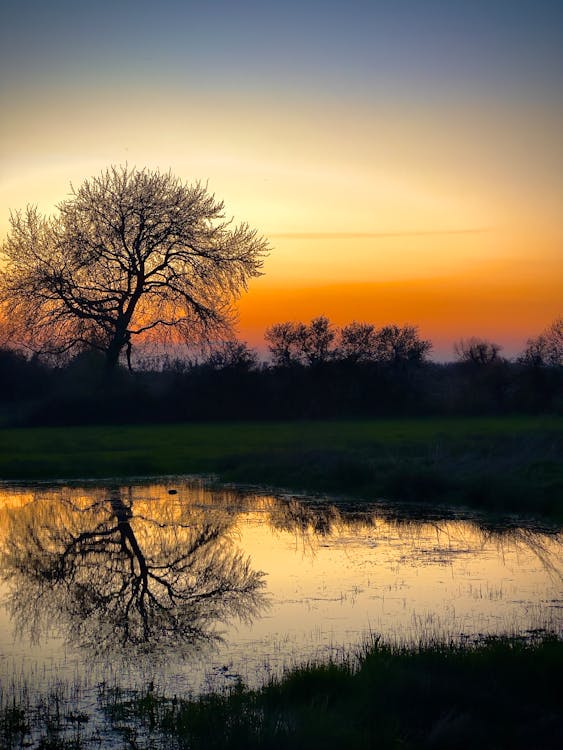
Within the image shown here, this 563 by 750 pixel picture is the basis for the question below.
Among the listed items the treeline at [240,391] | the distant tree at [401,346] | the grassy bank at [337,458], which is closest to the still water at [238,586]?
the grassy bank at [337,458]

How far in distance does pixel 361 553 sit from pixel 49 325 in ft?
88.0

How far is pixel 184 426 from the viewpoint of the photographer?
4744cm

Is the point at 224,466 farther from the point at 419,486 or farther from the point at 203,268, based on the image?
the point at 203,268

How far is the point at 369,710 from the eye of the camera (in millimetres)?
7961

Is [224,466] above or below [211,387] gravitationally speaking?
below

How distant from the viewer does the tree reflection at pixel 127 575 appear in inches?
465

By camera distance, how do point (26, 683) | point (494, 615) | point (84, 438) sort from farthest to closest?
point (84, 438), point (494, 615), point (26, 683)

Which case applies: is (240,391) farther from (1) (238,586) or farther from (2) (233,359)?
(1) (238,586)

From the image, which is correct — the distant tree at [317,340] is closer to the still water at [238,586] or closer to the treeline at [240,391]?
→ the treeline at [240,391]

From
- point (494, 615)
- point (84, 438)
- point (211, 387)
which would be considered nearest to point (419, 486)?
point (494, 615)

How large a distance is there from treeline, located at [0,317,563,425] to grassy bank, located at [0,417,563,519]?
3.56 m

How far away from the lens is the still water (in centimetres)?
1048

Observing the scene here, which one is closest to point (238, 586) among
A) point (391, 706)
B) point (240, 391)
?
point (391, 706)

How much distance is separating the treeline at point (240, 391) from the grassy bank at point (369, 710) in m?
37.4
